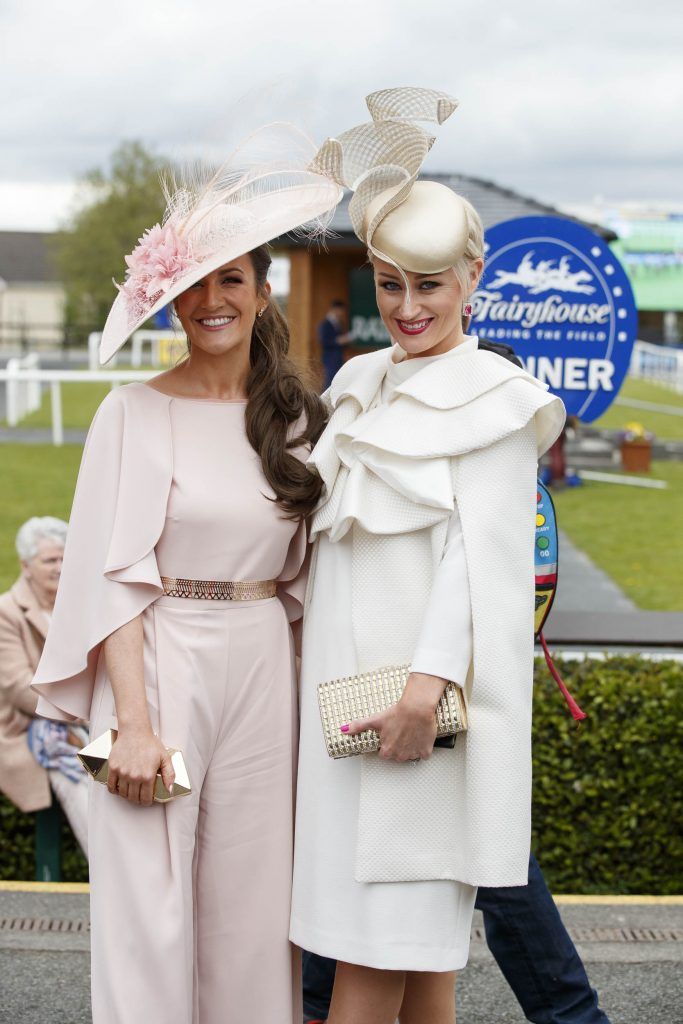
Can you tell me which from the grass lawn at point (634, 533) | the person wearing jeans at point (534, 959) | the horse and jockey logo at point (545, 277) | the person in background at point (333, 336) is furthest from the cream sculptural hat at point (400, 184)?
the person in background at point (333, 336)

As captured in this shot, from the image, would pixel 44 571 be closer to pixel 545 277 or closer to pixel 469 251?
pixel 545 277

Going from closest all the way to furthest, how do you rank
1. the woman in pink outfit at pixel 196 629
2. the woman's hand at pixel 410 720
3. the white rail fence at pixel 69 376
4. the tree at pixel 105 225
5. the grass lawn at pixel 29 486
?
the woman's hand at pixel 410 720, the woman in pink outfit at pixel 196 629, the grass lawn at pixel 29 486, the white rail fence at pixel 69 376, the tree at pixel 105 225

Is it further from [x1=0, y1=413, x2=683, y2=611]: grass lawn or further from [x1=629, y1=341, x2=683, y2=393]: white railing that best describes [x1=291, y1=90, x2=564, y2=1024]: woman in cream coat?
[x1=629, y1=341, x2=683, y2=393]: white railing

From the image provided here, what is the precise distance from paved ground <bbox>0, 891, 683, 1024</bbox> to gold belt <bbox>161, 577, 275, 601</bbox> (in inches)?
61.0

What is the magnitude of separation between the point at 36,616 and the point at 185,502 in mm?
2283

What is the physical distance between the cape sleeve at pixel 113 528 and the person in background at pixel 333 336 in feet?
41.5

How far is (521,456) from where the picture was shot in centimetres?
244

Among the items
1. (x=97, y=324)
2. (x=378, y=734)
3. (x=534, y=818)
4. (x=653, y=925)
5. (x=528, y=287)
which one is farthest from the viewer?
(x=97, y=324)

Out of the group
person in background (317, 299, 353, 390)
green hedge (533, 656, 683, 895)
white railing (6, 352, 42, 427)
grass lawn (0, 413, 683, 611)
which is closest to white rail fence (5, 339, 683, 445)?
white railing (6, 352, 42, 427)

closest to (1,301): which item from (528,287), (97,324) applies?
(97,324)

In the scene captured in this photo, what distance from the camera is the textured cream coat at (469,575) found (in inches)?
94.7

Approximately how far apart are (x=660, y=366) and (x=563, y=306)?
34939mm

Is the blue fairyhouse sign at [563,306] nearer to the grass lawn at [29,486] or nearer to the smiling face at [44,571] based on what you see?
the smiling face at [44,571]

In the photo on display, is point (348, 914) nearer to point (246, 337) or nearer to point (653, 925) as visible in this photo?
point (246, 337)
